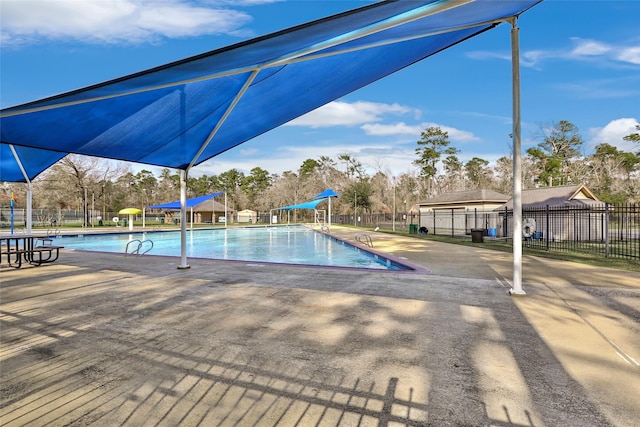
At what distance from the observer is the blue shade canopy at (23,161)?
324 inches

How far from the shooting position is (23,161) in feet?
28.8

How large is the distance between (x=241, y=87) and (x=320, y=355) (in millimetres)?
3884

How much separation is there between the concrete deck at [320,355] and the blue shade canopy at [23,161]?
454cm

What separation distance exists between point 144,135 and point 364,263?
7.50 metres

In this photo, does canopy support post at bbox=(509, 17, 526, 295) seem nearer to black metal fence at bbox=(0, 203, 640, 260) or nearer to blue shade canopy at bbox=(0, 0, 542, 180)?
blue shade canopy at bbox=(0, 0, 542, 180)

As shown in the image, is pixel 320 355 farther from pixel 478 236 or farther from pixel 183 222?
pixel 478 236

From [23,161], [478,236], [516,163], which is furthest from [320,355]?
[478,236]

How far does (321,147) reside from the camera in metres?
57.7

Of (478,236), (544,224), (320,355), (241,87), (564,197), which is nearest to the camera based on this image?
(320,355)

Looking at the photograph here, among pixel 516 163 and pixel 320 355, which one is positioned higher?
pixel 516 163

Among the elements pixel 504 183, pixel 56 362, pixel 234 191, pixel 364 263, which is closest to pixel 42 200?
pixel 234 191

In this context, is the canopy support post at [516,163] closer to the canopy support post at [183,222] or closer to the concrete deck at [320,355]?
the concrete deck at [320,355]

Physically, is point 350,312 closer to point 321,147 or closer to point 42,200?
point 42,200

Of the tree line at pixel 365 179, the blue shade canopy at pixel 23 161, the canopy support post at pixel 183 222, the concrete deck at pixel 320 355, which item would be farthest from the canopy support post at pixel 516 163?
the tree line at pixel 365 179
